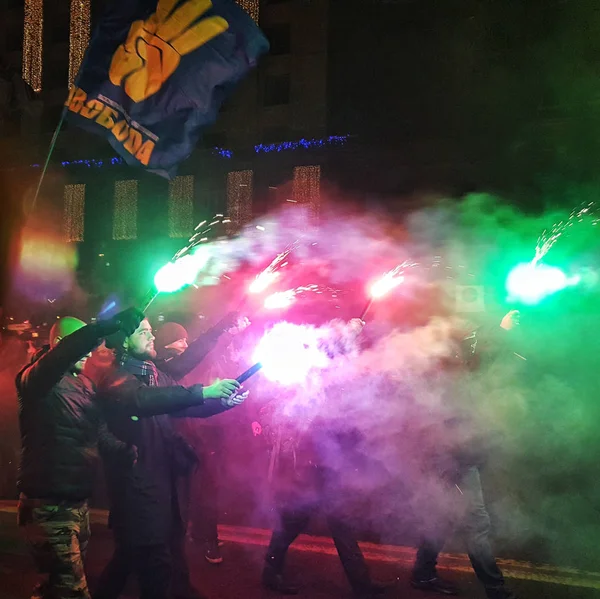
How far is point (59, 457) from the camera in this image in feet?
11.1

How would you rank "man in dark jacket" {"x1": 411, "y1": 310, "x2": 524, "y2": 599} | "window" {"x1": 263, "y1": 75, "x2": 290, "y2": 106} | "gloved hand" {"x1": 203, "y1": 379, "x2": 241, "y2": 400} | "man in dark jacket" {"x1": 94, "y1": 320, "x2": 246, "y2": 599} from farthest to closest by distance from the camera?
"window" {"x1": 263, "y1": 75, "x2": 290, "y2": 106}, "man in dark jacket" {"x1": 411, "y1": 310, "x2": 524, "y2": 599}, "gloved hand" {"x1": 203, "y1": 379, "x2": 241, "y2": 400}, "man in dark jacket" {"x1": 94, "y1": 320, "x2": 246, "y2": 599}

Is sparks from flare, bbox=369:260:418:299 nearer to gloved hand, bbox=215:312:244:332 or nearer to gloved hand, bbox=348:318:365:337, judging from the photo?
gloved hand, bbox=348:318:365:337

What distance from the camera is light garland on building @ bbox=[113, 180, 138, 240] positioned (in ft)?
38.4

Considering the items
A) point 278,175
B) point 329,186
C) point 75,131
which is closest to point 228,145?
point 278,175

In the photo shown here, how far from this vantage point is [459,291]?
7.10 metres

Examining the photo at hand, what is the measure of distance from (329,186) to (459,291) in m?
4.18

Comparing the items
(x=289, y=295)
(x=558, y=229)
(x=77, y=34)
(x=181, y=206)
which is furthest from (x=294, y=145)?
(x=558, y=229)

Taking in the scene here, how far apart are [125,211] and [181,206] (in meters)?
1.34

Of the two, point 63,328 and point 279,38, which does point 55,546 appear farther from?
point 279,38

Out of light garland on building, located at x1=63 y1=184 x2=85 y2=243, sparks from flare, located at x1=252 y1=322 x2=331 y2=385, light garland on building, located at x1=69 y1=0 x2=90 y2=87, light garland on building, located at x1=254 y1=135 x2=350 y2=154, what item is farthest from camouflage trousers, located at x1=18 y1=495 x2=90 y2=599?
light garland on building, located at x1=63 y1=184 x2=85 y2=243

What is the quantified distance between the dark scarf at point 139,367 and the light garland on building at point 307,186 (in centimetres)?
673

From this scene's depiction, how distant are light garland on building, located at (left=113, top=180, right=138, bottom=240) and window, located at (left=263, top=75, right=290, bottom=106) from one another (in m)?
3.29

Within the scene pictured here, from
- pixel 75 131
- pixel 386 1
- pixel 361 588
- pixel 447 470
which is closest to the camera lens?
pixel 361 588

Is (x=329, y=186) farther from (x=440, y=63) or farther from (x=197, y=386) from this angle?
(x=197, y=386)
